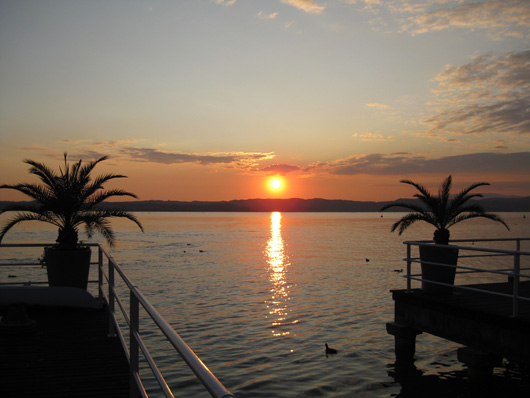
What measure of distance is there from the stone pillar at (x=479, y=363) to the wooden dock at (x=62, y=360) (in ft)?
22.9

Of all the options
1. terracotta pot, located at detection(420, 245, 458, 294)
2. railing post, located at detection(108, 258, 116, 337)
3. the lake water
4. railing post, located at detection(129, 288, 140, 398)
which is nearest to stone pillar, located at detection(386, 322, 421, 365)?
the lake water

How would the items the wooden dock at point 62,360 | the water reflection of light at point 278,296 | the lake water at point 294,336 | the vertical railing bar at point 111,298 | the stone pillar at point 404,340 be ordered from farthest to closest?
the water reflection of light at point 278,296 → the stone pillar at point 404,340 → the lake water at point 294,336 → the vertical railing bar at point 111,298 → the wooden dock at point 62,360

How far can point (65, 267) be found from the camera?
36.7ft

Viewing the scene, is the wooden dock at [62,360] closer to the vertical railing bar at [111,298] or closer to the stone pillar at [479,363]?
the vertical railing bar at [111,298]

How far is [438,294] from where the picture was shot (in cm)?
1158

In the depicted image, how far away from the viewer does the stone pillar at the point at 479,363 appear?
30.8 ft

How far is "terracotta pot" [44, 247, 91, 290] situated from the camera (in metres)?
11.2

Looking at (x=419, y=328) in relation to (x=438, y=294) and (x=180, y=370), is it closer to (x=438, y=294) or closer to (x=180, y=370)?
(x=438, y=294)

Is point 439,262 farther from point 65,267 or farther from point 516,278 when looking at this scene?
point 65,267

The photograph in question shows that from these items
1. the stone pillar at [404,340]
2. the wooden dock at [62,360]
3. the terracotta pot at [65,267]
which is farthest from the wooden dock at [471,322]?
the terracotta pot at [65,267]

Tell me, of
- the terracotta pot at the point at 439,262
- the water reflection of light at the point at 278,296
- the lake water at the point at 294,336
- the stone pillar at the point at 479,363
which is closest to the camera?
the stone pillar at the point at 479,363

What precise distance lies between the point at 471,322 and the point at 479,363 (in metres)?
0.80

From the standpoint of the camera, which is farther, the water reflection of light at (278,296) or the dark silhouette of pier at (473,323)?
the water reflection of light at (278,296)

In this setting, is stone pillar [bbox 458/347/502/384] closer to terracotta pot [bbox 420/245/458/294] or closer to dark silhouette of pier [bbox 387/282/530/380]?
dark silhouette of pier [bbox 387/282/530/380]
